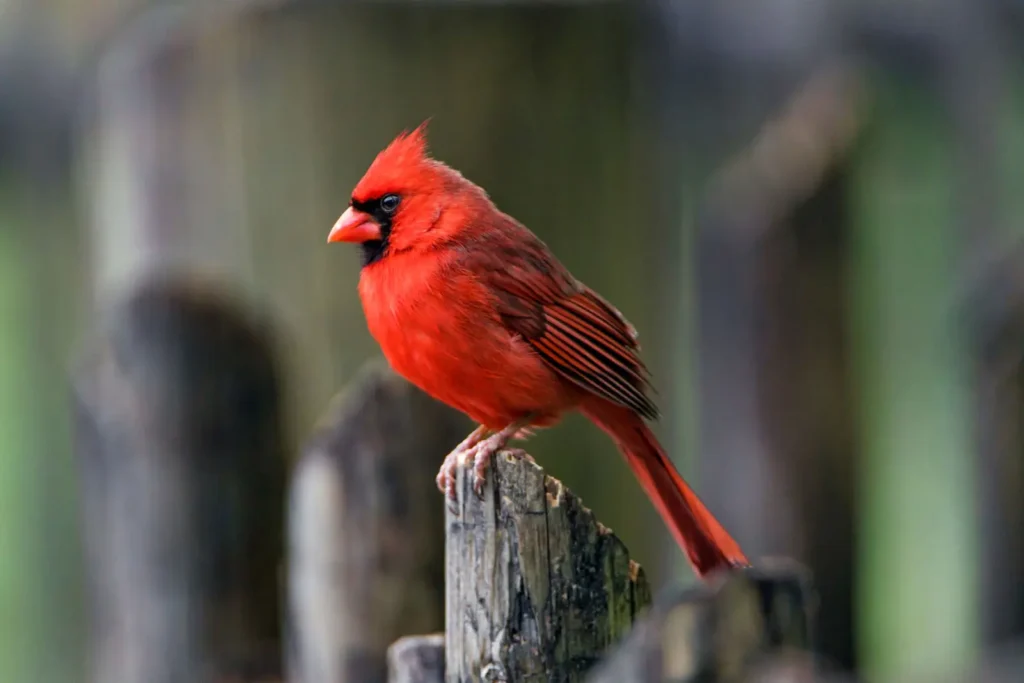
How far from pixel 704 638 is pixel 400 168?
62 cm

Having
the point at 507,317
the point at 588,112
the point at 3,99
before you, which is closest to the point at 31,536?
the point at 3,99

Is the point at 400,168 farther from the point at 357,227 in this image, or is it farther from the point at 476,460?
the point at 476,460

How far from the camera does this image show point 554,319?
1.61 meters

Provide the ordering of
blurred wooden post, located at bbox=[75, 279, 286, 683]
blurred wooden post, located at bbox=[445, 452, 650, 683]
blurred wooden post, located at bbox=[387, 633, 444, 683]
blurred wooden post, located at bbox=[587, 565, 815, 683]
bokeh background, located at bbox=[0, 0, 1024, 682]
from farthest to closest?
blurred wooden post, located at bbox=[75, 279, 286, 683] < bokeh background, located at bbox=[0, 0, 1024, 682] < blurred wooden post, located at bbox=[387, 633, 444, 683] < blurred wooden post, located at bbox=[445, 452, 650, 683] < blurred wooden post, located at bbox=[587, 565, 815, 683]

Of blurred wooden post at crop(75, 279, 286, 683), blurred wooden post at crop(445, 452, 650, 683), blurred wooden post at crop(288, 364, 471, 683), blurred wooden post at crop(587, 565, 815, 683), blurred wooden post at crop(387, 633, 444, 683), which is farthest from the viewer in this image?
blurred wooden post at crop(75, 279, 286, 683)

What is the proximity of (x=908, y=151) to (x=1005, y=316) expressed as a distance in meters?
1.42

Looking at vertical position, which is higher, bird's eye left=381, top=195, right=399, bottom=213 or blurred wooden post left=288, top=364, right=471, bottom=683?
bird's eye left=381, top=195, right=399, bottom=213

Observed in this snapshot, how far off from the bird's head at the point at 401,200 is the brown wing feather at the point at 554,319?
0.18 ft

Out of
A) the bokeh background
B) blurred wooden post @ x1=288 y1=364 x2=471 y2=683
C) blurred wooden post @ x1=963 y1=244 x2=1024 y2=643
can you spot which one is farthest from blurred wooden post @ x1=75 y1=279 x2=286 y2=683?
blurred wooden post @ x1=963 y1=244 x2=1024 y2=643

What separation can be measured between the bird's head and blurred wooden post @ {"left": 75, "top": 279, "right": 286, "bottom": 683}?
2.92 feet

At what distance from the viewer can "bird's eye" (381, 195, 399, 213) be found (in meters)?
1.59

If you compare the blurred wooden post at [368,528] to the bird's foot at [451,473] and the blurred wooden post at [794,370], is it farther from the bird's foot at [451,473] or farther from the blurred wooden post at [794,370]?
the blurred wooden post at [794,370]

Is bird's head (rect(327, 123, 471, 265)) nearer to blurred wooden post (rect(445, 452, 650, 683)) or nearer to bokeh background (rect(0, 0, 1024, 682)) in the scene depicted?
blurred wooden post (rect(445, 452, 650, 683))

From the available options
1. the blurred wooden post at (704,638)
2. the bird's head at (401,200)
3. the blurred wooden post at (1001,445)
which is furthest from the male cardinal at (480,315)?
the blurred wooden post at (1001,445)
